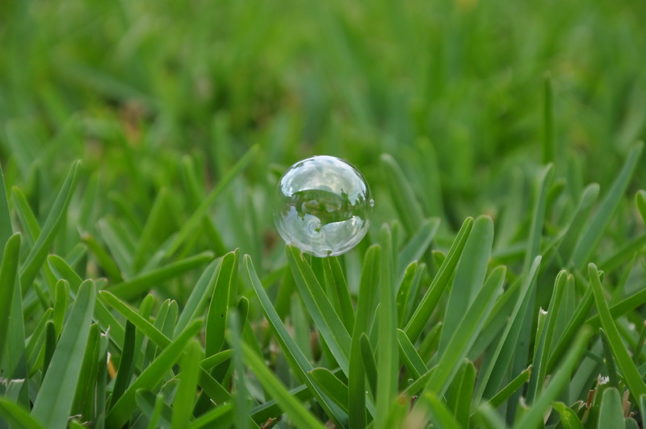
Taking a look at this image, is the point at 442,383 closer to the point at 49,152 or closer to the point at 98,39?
the point at 49,152

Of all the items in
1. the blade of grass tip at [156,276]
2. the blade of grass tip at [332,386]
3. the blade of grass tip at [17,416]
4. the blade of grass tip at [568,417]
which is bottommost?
the blade of grass tip at [568,417]

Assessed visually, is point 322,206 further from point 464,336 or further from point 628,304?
point 628,304

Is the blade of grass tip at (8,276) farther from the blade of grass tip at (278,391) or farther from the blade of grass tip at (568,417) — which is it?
the blade of grass tip at (568,417)

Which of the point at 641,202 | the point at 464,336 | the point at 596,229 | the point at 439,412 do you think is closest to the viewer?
the point at 439,412

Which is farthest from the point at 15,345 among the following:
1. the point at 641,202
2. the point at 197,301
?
the point at 641,202

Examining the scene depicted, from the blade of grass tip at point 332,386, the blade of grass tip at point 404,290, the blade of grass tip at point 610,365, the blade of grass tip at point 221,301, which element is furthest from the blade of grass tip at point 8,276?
the blade of grass tip at point 610,365

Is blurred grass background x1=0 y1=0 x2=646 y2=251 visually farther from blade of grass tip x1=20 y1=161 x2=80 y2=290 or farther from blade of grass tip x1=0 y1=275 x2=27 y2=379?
blade of grass tip x1=0 y1=275 x2=27 y2=379
